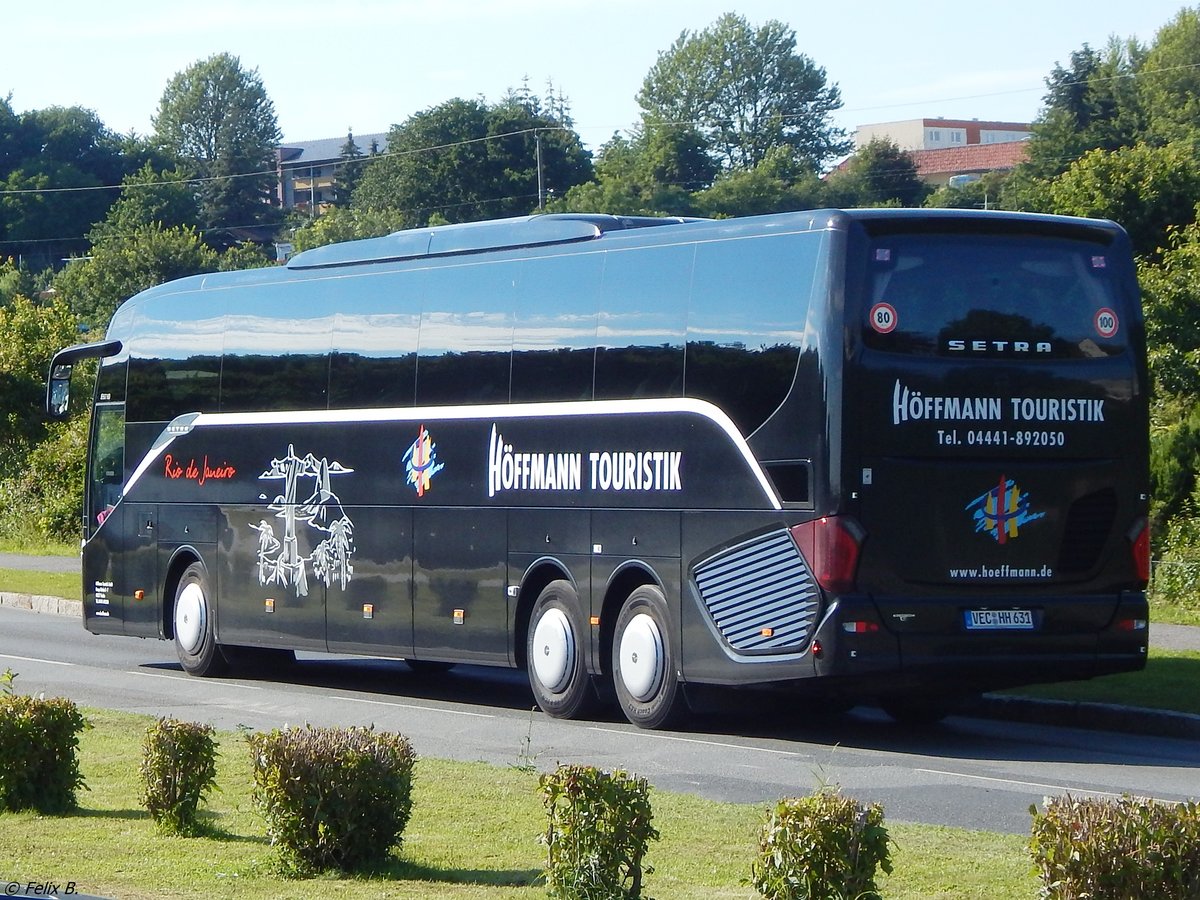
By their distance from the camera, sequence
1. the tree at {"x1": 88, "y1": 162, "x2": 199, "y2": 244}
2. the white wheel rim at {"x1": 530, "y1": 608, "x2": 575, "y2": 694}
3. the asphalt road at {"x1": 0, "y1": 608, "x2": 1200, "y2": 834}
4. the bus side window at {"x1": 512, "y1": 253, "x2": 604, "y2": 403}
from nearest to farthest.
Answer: the asphalt road at {"x1": 0, "y1": 608, "x2": 1200, "y2": 834} → the bus side window at {"x1": 512, "y1": 253, "x2": 604, "y2": 403} → the white wheel rim at {"x1": 530, "y1": 608, "x2": 575, "y2": 694} → the tree at {"x1": 88, "y1": 162, "x2": 199, "y2": 244}

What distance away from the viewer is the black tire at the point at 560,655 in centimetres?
1478

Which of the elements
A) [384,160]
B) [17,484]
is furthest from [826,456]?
[384,160]

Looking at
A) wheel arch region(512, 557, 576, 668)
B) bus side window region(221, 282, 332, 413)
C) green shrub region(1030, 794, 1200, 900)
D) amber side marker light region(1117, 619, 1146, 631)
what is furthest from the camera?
bus side window region(221, 282, 332, 413)

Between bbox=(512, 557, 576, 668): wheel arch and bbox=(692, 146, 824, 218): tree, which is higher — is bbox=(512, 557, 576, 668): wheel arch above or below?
below

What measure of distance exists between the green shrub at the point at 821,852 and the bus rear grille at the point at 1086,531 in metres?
7.28

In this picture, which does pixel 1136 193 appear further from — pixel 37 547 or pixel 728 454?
pixel 728 454

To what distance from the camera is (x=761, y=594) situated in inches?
518

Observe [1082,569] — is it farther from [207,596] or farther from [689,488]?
[207,596]

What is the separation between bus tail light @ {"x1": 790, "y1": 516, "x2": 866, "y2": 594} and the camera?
41.2 ft

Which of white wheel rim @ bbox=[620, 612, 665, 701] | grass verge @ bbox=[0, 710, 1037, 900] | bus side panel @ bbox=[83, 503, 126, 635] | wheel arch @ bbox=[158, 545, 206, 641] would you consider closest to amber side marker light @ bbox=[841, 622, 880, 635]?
white wheel rim @ bbox=[620, 612, 665, 701]

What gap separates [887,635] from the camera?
12.7 m

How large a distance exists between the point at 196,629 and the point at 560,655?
5.72 metres

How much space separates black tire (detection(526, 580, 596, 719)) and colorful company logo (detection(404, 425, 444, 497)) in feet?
5.60

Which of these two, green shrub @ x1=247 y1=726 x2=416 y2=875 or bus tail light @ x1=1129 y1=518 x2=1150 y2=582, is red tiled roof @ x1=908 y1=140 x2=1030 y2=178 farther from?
green shrub @ x1=247 y1=726 x2=416 y2=875
